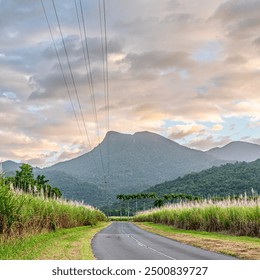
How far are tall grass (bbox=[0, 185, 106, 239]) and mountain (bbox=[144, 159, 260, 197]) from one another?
67.0 metres

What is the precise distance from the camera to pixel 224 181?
121562mm

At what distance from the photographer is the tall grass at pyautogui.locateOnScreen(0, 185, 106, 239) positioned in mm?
21703

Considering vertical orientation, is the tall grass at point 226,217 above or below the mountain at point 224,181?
below

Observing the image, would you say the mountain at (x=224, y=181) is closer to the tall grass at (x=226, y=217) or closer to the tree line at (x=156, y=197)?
the tree line at (x=156, y=197)

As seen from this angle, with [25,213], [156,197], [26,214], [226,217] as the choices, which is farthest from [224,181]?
[25,213]

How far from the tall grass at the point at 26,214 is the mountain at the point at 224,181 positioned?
2637 inches

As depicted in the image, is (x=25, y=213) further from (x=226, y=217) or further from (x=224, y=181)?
(x=224, y=181)

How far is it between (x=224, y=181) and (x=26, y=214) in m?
103

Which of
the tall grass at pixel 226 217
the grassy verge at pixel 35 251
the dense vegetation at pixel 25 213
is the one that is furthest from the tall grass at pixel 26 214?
the tall grass at pixel 226 217

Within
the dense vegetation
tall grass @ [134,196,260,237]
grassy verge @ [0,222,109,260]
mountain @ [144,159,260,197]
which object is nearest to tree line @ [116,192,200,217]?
mountain @ [144,159,260,197]

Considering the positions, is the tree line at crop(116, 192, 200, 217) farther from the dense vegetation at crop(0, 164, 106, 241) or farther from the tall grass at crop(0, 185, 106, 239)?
the tall grass at crop(0, 185, 106, 239)

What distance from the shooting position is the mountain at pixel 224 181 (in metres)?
109
